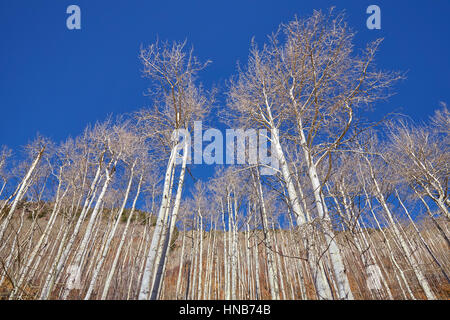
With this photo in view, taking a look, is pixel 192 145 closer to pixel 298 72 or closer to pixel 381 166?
pixel 298 72

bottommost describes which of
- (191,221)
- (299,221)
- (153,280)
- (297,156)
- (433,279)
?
(153,280)

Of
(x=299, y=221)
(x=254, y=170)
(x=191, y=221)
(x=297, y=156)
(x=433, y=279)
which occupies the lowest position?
(x=299, y=221)

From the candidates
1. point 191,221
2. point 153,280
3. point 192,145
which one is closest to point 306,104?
point 192,145

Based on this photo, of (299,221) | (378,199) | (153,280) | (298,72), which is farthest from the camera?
(378,199)

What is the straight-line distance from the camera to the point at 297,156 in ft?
28.0

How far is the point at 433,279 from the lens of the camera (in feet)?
49.2

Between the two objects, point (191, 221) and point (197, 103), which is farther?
point (191, 221)

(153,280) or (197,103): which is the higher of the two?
(197,103)
